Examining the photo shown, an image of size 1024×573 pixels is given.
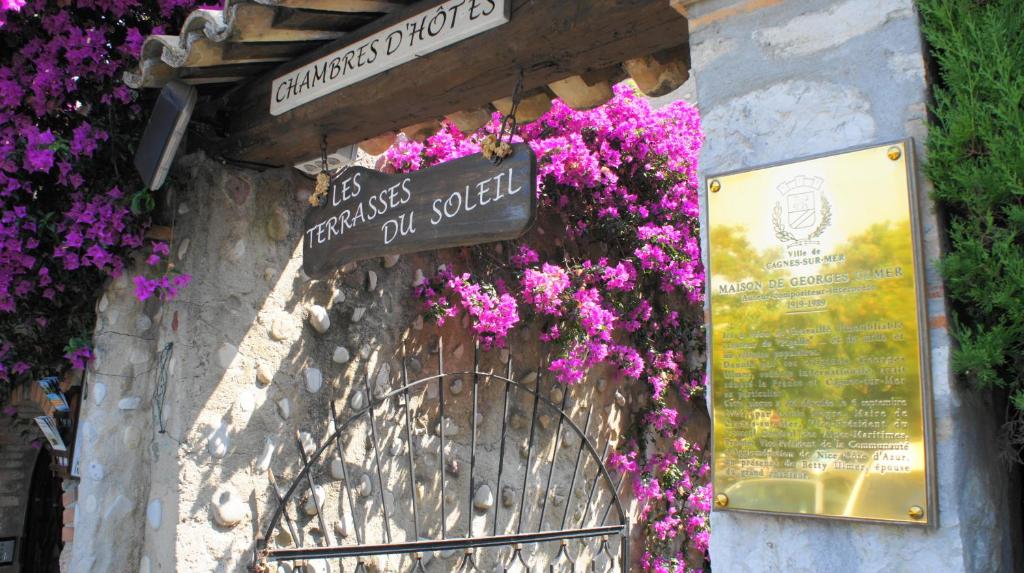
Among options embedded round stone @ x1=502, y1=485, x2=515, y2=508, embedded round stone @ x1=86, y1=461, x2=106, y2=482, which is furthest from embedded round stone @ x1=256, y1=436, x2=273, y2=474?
embedded round stone @ x1=502, y1=485, x2=515, y2=508

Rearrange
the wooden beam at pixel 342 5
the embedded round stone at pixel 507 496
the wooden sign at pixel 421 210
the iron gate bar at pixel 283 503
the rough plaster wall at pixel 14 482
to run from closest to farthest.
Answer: the wooden sign at pixel 421 210, the wooden beam at pixel 342 5, the iron gate bar at pixel 283 503, the embedded round stone at pixel 507 496, the rough plaster wall at pixel 14 482

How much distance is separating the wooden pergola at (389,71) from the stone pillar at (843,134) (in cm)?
23

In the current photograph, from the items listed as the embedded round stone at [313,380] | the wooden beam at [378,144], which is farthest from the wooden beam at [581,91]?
the embedded round stone at [313,380]

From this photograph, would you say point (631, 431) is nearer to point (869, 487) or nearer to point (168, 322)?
point (168, 322)

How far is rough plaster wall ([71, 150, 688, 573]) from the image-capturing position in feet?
10.3

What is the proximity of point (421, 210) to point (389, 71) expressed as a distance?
18.8 inches

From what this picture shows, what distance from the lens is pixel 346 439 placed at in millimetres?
3584

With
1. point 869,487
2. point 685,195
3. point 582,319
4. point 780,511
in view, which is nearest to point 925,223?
point 869,487

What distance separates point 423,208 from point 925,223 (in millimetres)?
1475

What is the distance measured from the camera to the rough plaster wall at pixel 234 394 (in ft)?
10.3

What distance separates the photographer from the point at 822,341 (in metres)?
1.54

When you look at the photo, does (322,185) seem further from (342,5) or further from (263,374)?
(263,374)

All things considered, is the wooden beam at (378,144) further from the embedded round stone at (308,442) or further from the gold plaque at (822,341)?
the gold plaque at (822,341)

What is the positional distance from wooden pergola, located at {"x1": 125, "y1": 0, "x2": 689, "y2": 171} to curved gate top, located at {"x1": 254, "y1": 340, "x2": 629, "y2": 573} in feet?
3.27
